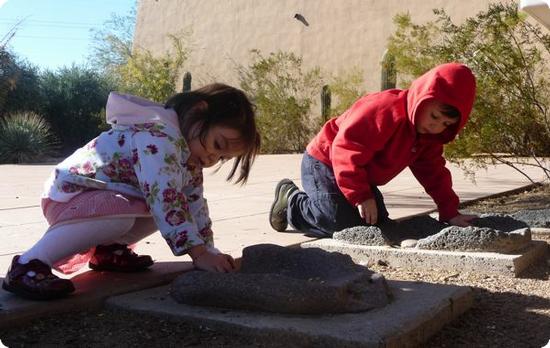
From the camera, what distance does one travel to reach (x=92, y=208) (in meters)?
2.54

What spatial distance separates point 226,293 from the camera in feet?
7.25

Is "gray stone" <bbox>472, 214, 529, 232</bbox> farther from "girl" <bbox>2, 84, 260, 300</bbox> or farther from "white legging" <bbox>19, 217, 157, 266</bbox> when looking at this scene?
"white legging" <bbox>19, 217, 157, 266</bbox>

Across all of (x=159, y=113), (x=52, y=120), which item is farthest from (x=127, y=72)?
(x=159, y=113)

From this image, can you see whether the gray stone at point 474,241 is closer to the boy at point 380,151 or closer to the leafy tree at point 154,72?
the boy at point 380,151

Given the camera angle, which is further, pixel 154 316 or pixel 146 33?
pixel 146 33

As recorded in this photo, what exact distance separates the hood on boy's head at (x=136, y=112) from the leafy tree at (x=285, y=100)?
13876mm

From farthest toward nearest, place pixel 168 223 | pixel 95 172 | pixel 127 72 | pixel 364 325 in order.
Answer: pixel 127 72
pixel 95 172
pixel 168 223
pixel 364 325

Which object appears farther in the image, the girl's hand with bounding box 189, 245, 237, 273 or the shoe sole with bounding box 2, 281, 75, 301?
the girl's hand with bounding box 189, 245, 237, 273

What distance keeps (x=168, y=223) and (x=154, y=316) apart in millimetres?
368

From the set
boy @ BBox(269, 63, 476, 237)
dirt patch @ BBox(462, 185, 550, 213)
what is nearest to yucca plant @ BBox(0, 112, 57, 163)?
dirt patch @ BBox(462, 185, 550, 213)

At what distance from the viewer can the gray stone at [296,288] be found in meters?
2.12

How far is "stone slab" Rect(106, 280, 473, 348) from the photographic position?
1913 mm

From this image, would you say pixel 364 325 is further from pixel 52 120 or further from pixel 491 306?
pixel 52 120

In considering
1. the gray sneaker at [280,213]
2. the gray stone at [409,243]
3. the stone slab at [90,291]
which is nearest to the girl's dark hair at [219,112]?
the stone slab at [90,291]
